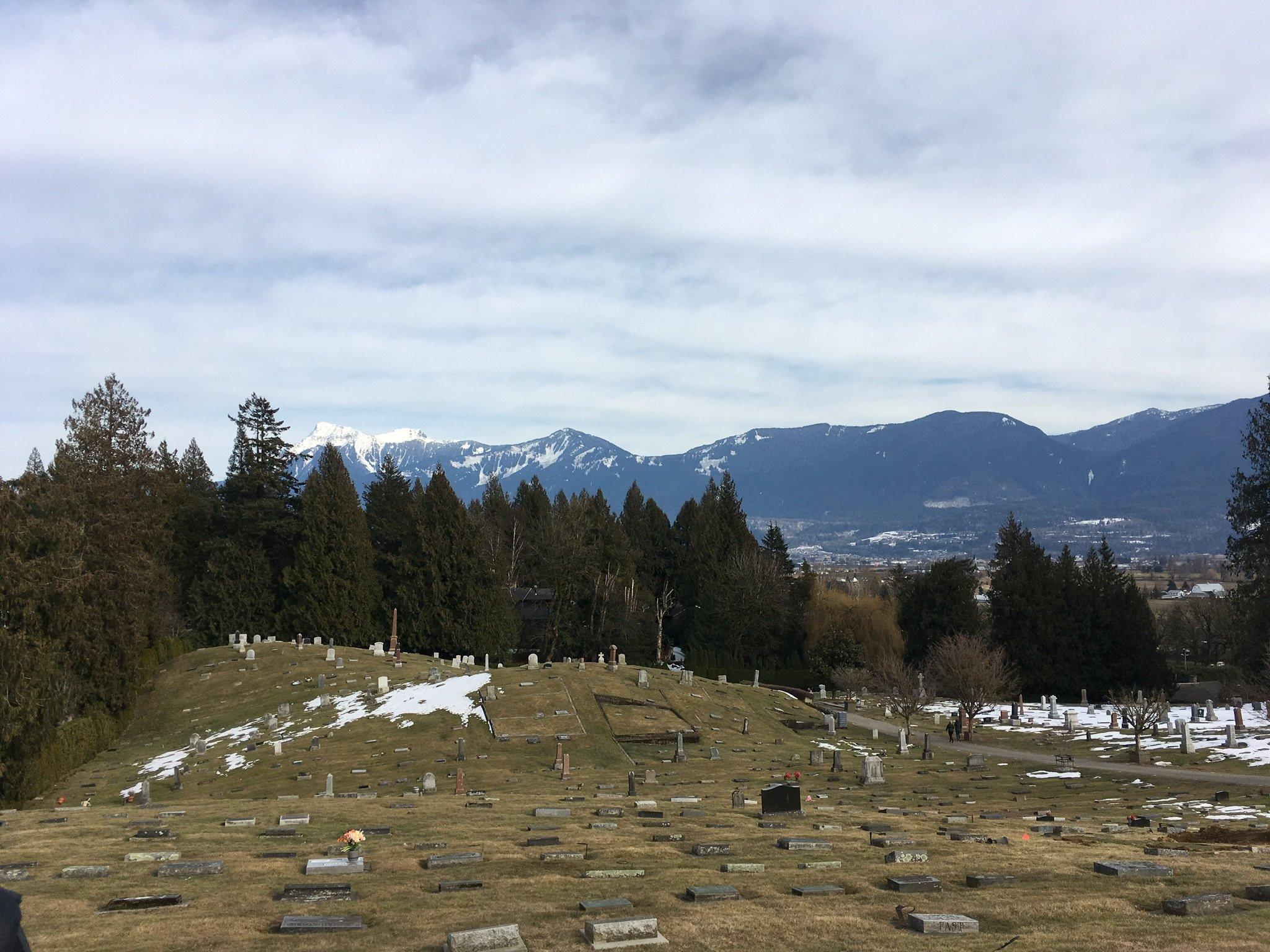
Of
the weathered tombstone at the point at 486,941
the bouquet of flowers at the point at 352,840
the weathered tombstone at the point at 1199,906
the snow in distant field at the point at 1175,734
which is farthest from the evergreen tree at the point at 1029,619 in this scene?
the weathered tombstone at the point at 486,941

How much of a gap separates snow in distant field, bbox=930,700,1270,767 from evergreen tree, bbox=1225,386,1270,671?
4245 mm

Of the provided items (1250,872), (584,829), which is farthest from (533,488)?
(1250,872)

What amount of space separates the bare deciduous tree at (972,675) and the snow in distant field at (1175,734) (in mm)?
2267

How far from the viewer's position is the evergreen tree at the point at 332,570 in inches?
2778

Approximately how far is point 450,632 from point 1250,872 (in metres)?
62.6

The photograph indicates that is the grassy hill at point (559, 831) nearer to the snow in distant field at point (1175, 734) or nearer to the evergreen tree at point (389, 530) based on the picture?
the snow in distant field at point (1175, 734)

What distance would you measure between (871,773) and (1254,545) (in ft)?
121

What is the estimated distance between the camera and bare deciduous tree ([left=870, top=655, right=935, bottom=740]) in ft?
166

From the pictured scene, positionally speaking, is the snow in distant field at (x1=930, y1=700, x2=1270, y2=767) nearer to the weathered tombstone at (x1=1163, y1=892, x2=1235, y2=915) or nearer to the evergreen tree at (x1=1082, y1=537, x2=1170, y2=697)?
the evergreen tree at (x1=1082, y1=537, x2=1170, y2=697)

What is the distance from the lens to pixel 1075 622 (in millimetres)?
72312

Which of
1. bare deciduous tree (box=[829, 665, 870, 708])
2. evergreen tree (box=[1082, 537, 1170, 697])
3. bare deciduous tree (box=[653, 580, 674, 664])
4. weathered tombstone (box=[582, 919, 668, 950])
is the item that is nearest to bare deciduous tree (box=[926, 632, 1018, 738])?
bare deciduous tree (box=[829, 665, 870, 708])

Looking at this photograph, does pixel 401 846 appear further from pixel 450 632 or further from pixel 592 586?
pixel 592 586

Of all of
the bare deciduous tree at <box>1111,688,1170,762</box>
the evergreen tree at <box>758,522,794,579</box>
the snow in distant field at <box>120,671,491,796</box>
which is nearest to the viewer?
the bare deciduous tree at <box>1111,688,1170,762</box>

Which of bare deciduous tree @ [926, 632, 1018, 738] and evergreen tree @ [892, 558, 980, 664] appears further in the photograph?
evergreen tree @ [892, 558, 980, 664]
